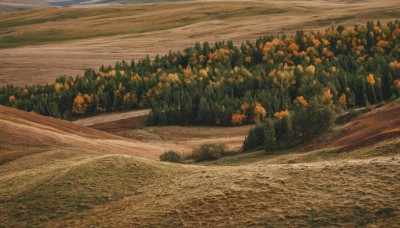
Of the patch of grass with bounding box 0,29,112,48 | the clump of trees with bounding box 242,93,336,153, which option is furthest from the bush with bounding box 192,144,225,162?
the patch of grass with bounding box 0,29,112,48

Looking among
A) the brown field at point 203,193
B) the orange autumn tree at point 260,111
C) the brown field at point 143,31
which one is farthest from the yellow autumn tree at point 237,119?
the brown field at point 143,31

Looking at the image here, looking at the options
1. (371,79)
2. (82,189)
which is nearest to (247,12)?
(371,79)

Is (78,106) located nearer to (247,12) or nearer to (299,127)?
(299,127)

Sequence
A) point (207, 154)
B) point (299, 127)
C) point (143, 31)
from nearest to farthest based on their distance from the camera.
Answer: point (207, 154)
point (299, 127)
point (143, 31)

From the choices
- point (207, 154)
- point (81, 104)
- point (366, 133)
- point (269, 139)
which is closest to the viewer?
point (366, 133)

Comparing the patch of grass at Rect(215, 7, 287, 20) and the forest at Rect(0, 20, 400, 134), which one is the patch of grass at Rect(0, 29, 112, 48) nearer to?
the patch of grass at Rect(215, 7, 287, 20)

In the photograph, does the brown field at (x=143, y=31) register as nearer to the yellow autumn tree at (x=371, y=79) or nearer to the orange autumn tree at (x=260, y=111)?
the orange autumn tree at (x=260, y=111)
